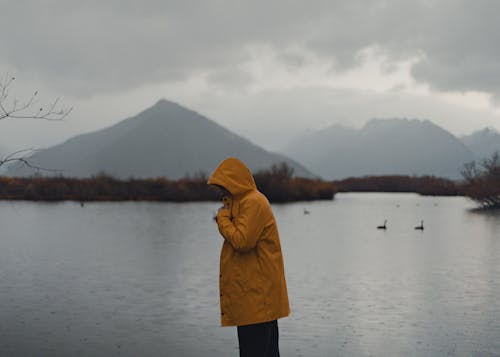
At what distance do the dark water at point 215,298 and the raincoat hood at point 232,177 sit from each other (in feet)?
10.0

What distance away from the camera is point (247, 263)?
4.27 meters

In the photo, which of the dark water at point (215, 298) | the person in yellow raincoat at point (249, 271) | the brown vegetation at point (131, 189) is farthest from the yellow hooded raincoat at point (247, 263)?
the brown vegetation at point (131, 189)

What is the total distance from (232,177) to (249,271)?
26.2 inches

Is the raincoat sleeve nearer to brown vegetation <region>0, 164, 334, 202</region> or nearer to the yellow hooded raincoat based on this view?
the yellow hooded raincoat

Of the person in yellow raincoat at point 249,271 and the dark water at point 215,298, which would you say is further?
the dark water at point 215,298

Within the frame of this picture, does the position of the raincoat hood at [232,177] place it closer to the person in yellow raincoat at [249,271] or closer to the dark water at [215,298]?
the person in yellow raincoat at [249,271]

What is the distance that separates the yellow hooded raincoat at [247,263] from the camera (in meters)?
4.25

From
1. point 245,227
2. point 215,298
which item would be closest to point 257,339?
point 245,227

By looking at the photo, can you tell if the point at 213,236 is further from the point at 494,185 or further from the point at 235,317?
the point at 494,185

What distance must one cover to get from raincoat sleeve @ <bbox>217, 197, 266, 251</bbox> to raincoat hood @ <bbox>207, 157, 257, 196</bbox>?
5.4 inches

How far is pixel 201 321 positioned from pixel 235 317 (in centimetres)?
416

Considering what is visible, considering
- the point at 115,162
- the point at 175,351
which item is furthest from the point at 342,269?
the point at 115,162

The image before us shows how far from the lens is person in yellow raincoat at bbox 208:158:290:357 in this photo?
425 centimetres

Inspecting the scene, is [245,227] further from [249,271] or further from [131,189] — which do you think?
[131,189]
